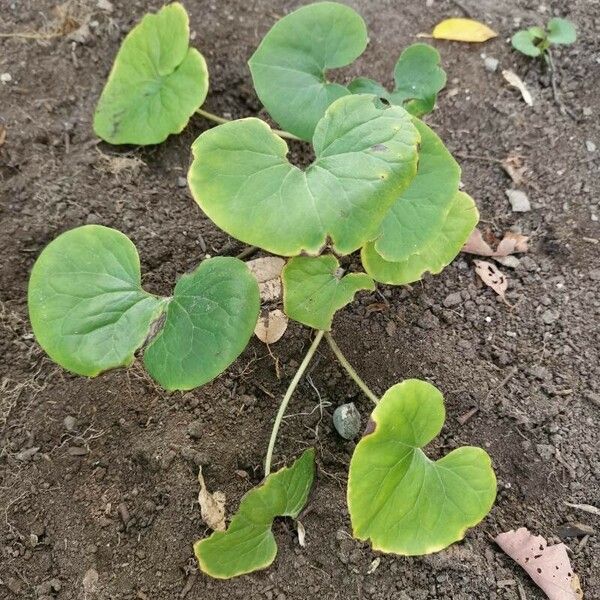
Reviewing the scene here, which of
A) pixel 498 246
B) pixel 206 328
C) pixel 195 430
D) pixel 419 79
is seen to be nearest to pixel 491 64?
pixel 419 79

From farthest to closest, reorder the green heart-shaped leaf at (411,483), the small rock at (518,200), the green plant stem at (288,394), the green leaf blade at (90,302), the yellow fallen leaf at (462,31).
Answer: the yellow fallen leaf at (462,31)
the small rock at (518,200)
the green plant stem at (288,394)
the green leaf blade at (90,302)
the green heart-shaped leaf at (411,483)

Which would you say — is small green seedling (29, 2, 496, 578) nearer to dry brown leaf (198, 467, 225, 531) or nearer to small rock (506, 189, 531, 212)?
dry brown leaf (198, 467, 225, 531)

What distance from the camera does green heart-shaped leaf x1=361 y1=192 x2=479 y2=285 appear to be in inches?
65.9

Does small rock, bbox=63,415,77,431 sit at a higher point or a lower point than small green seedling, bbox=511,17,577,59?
lower

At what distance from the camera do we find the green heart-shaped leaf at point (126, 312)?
142 cm

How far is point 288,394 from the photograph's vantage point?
5.30 feet

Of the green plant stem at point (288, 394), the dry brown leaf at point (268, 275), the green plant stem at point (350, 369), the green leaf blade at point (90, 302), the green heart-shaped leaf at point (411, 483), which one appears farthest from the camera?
the dry brown leaf at point (268, 275)

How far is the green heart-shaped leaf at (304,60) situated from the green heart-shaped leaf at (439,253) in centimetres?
45

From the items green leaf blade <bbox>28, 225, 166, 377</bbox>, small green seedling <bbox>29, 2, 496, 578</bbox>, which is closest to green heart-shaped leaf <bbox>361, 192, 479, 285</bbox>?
small green seedling <bbox>29, 2, 496, 578</bbox>

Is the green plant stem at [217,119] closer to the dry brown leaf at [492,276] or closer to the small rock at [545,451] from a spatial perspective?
the dry brown leaf at [492,276]

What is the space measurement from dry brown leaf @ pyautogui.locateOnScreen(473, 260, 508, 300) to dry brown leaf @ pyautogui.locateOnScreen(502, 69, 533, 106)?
2.17 feet

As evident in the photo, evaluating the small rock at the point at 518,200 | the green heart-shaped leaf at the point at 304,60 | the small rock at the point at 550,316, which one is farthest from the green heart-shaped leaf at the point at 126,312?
the small rock at the point at 518,200

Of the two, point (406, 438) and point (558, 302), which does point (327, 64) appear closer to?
point (558, 302)

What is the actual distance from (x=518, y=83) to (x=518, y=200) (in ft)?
1.61
